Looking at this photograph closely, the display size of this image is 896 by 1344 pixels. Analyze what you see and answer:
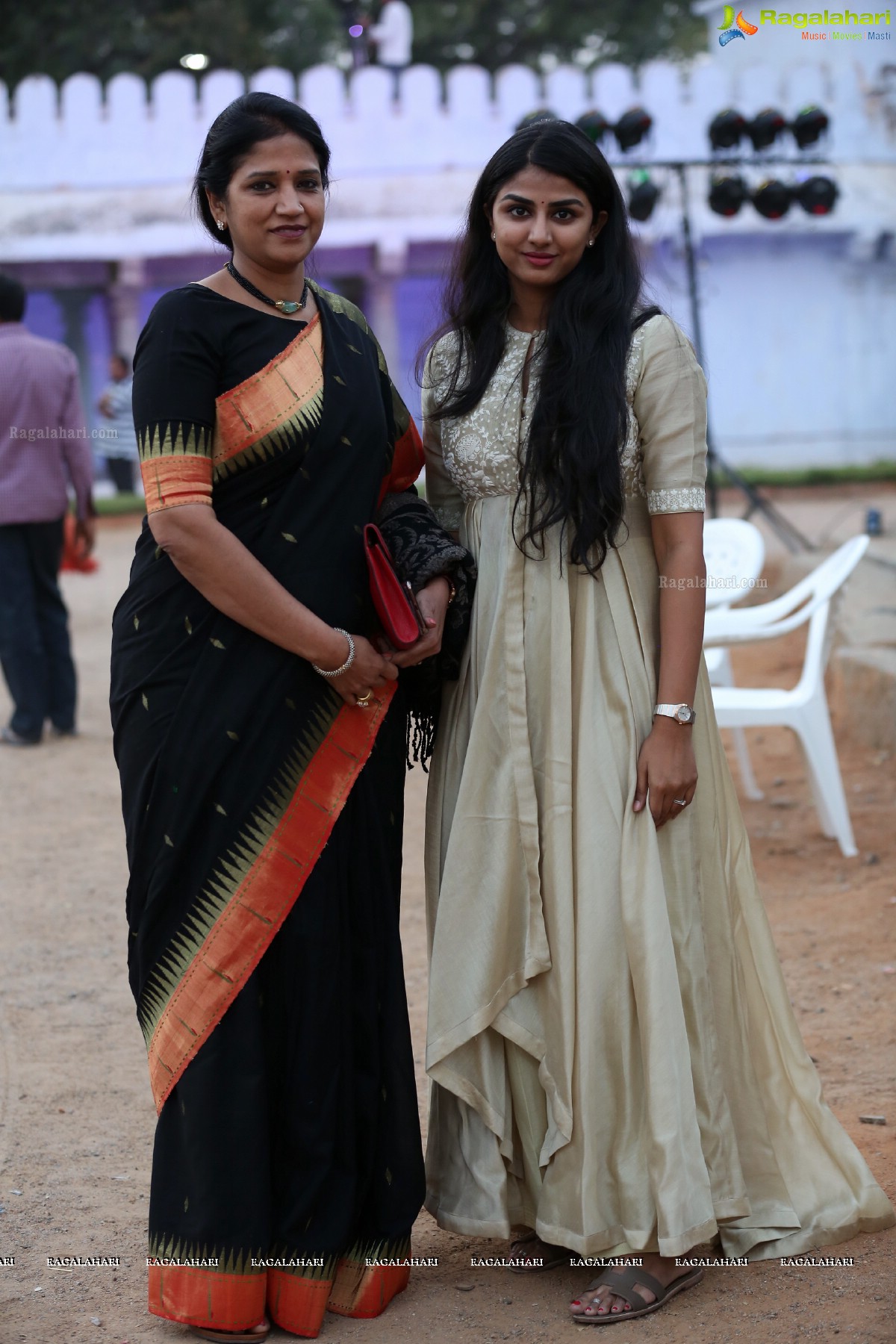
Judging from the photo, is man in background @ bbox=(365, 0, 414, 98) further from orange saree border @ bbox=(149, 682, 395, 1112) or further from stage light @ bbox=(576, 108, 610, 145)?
orange saree border @ bbox=(149, 682, 395, 1112)

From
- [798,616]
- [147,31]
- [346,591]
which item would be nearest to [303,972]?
[346,591]

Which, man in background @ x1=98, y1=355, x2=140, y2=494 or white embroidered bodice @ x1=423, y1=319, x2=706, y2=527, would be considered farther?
man in background @ x1=98, y1=355, x2=140, y2=494

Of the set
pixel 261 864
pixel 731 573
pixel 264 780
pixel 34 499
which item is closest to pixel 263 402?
pixel 264 780

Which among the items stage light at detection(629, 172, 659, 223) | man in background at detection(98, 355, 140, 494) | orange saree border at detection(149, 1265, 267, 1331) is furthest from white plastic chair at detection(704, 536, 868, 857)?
man in background at detection(98, 355, 140, 494)

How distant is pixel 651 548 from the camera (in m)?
2.33

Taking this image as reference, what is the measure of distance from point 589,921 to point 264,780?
0.55 m

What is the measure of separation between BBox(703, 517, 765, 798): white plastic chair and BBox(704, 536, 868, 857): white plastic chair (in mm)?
529

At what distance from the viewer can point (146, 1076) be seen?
3.34 meters

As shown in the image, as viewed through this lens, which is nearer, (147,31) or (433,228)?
(433,228)

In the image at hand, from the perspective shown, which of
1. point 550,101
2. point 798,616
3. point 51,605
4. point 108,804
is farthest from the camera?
point 550,101

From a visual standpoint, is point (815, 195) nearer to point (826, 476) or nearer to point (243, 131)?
point (826, 476)

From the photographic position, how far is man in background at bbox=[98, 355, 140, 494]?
1634cm

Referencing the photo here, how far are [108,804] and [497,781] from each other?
398cm

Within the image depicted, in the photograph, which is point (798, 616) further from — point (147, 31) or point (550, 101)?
point (147, 31)
